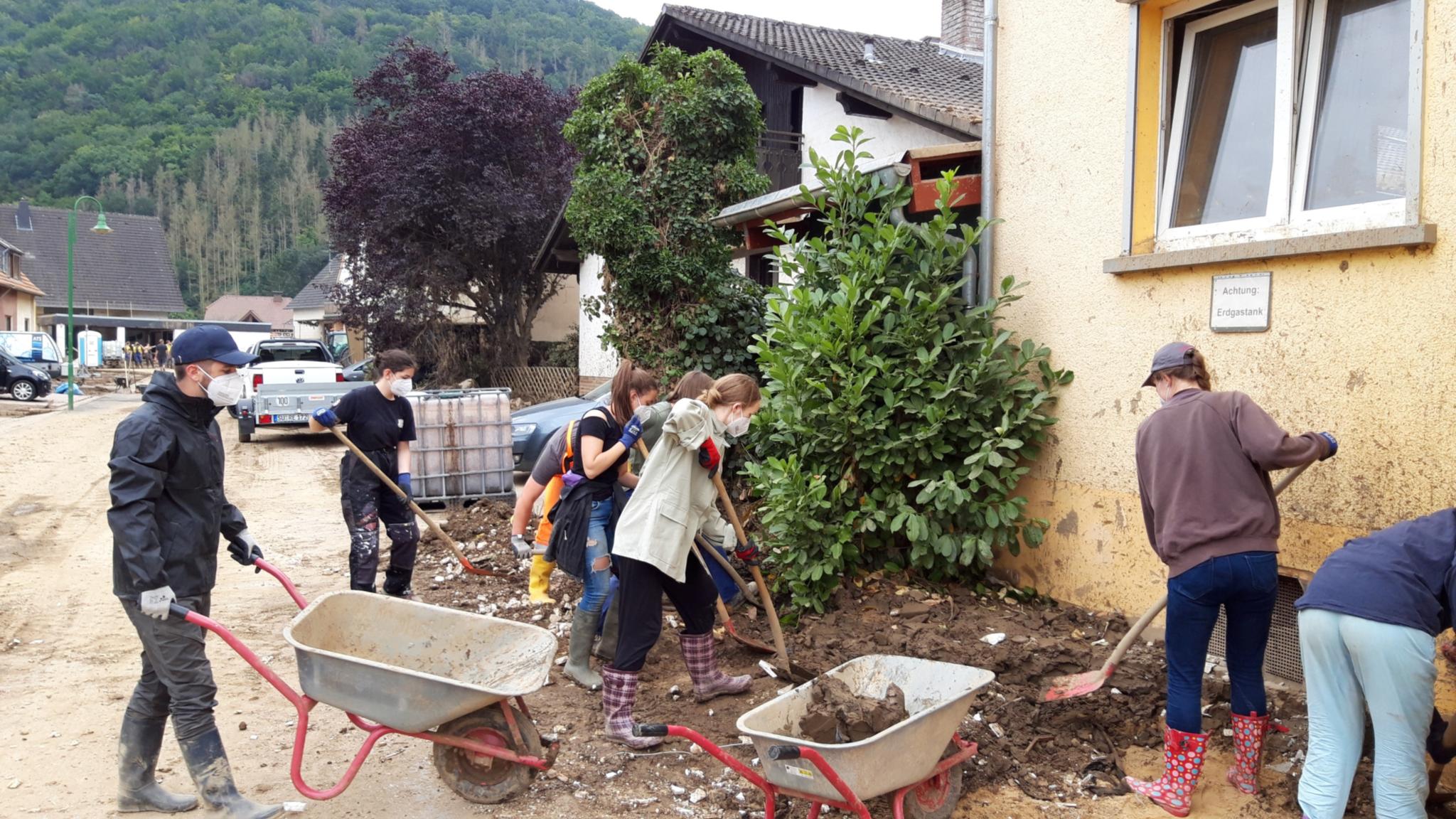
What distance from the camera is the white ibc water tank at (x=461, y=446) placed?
10547 mm

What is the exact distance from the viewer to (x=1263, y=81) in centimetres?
473

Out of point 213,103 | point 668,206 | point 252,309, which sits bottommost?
point 668,206

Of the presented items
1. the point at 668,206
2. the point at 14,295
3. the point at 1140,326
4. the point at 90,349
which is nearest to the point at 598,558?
the point at 1140,326

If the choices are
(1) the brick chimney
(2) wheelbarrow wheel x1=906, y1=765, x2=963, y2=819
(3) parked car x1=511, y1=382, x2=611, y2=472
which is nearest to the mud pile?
(2) wheelbarrow wheel x1=906, y1=765, x2=963, y2=819

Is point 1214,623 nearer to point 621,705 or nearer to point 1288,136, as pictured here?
point 1288,136

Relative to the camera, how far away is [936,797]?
366 centimetres

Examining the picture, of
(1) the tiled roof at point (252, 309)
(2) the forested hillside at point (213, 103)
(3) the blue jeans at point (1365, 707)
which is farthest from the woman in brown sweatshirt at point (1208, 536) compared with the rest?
(1) the tiled roof at point (252, 309)

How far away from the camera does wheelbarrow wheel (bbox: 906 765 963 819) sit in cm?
359

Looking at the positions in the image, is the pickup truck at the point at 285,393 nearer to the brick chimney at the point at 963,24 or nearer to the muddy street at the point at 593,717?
the muddy street at the point at 593,717

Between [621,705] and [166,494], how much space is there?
6.78 feet

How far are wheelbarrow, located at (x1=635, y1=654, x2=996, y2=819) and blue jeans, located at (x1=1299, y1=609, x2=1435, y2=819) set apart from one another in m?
1.05

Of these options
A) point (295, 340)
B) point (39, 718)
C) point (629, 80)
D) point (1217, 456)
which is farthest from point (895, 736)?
point (295, 340)

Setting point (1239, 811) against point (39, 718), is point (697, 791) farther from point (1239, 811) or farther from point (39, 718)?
point (39, 718)

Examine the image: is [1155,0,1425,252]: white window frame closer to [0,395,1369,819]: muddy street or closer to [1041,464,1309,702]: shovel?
[1041,464,1309,702]: shovel
